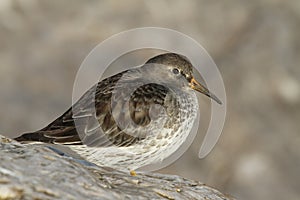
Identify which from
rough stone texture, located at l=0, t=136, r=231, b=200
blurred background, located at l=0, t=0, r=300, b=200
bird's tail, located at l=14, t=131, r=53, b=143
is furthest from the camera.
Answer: blurred background, located at l=0, t=0, r=300, b=200

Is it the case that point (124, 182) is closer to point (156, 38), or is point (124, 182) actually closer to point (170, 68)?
point (170, 68)

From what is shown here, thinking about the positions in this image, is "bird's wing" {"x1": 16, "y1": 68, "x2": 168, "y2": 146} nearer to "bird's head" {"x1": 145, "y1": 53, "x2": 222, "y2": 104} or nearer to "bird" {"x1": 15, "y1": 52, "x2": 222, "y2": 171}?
"bird" {"x1": 15, "y1": 52, "x2": 222, "y2": 171}

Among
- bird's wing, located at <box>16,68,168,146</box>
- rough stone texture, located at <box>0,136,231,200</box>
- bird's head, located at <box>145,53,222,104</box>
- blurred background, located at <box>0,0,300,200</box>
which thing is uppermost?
blurred background, located at <box>0,0,300,200</box>

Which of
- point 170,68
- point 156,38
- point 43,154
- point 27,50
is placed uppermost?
point 156,38

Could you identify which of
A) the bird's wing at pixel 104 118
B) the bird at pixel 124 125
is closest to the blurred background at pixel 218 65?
the bird at pixel 124 125

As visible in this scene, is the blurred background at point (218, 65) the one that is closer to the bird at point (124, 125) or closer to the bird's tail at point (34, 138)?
the bird at point (124, 125)

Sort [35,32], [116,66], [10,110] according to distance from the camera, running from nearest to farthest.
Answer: [10,110], [116,66], [35,32]

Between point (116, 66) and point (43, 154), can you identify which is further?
point (116, 66)

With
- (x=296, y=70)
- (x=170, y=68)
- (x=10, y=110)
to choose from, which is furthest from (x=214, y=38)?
(x=170, y=68)

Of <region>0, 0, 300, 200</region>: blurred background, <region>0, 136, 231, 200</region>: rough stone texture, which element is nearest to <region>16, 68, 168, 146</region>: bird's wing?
<region>0, 136, 231, 200</region>: rough stone texture
